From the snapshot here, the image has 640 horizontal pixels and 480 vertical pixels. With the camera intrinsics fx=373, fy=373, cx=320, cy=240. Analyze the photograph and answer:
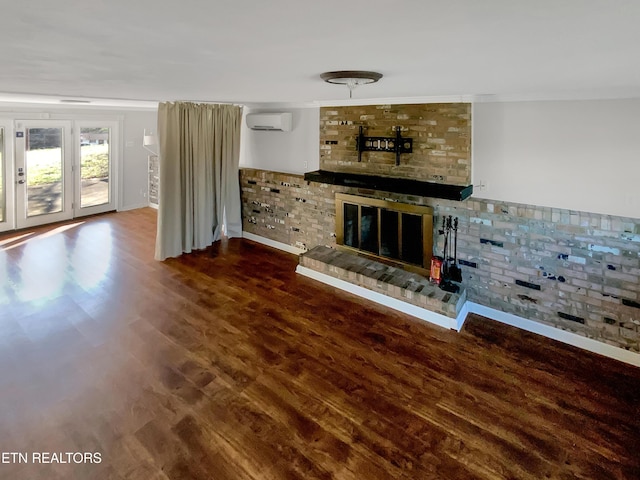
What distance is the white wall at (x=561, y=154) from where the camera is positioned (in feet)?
10.0

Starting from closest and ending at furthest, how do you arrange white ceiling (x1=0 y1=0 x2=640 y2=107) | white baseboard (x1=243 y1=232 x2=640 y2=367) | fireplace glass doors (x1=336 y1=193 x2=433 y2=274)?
white ceiling (x1=0 y1=0 x2=640 y2=107)
white baseboard (x1=243 y1=232 x2=640 y2=367)
fireplace glass doors (x1=336 y1=193 x2=433 y2=274)

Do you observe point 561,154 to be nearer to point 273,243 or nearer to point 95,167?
point 273,243

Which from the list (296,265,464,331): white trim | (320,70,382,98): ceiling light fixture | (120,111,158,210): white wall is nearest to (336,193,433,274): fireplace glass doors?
(296,265,464,331): white trim

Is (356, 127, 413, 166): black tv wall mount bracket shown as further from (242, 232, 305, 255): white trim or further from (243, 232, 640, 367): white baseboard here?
(242, 232, 305, 255): white trim

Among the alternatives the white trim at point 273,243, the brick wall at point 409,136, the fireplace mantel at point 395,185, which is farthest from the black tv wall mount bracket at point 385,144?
the white trim at point 273,243

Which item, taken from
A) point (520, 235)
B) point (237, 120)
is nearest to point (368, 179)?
point (520, 235)

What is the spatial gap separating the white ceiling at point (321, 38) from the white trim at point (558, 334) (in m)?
2.28

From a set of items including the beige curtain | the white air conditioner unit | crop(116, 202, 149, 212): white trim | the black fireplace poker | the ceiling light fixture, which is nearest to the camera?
the ceiling light fixture

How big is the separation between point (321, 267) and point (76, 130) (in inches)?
215

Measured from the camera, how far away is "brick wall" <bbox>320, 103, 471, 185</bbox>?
3.87m

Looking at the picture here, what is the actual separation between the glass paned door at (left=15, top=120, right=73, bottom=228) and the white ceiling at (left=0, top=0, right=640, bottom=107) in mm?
4967

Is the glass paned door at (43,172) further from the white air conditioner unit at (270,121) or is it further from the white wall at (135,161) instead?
the white air conditioner unit at (270,121)

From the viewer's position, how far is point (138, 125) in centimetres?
763

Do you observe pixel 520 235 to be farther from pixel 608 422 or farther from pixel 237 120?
pixel 237 120
